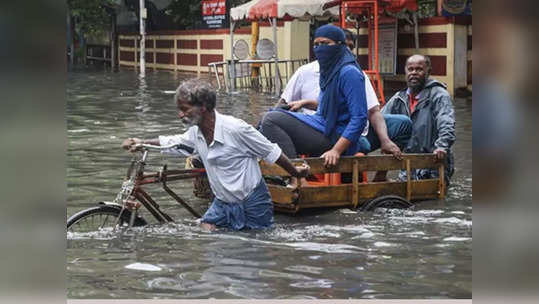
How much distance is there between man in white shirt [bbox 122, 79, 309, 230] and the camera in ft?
19.1

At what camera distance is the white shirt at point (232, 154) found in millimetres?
5941

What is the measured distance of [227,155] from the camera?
19.6 feet

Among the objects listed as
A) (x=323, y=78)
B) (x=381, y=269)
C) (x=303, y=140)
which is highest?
(x=323, y=78)

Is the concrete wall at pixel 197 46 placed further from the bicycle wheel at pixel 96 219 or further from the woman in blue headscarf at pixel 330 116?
the bicycle wheel at pixel 96 219

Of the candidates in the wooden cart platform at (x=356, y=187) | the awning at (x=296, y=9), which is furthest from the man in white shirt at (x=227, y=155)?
the awning at (x=296, y=9)

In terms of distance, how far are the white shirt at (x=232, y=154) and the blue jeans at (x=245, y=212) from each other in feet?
0.19

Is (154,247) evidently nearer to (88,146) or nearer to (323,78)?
(323,78)

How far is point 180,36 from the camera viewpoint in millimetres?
34312

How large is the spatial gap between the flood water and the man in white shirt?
0.16m

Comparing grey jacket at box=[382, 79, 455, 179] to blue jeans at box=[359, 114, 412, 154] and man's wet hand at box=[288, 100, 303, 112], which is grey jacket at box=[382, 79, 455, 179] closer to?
blue jeans at box=[359, 114, 412, 154]

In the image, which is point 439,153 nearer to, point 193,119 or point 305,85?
point 305,85

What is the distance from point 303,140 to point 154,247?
5.93ft

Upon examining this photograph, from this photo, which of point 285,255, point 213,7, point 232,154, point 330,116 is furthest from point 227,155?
point 213,7
